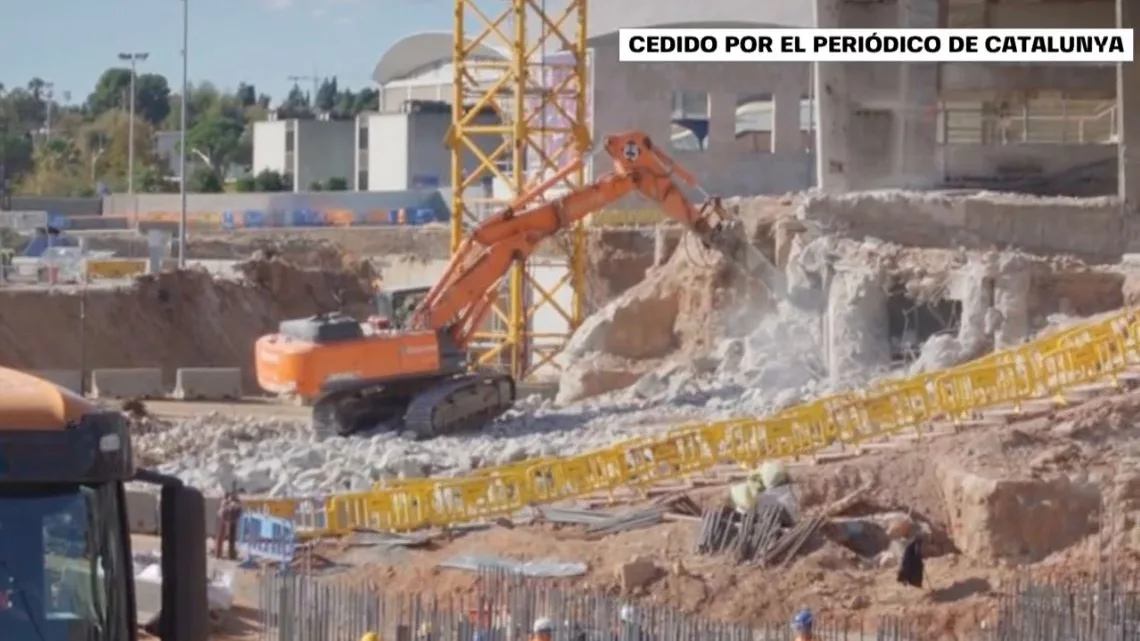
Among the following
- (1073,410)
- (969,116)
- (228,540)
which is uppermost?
(969,116)

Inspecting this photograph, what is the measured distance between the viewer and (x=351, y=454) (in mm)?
28797

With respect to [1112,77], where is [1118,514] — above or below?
below

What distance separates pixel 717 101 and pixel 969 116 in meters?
6.94

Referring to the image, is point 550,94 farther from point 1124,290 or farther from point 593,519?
point 593,519

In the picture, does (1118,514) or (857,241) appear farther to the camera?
(857,241)

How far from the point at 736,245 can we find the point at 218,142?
304 ft

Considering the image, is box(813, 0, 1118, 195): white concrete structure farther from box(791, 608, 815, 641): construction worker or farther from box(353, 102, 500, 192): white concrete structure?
box(353, 102, 500, 192): white concrete structure

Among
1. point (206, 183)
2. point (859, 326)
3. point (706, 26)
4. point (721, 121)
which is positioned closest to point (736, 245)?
point (859, 326)

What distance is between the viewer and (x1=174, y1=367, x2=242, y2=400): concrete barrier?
41.1 metres

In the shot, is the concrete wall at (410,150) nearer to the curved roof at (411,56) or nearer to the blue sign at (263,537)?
the curved roof at (411,56)

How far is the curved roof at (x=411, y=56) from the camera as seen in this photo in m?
93.2

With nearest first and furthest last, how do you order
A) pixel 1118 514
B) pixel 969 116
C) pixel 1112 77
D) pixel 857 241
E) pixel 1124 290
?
pixel 1118 514 → pixel 1124 290 → pixel 857 241 → pixel 1112 77 → pixel 969 116

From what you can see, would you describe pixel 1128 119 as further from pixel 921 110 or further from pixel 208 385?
pixel 208 385

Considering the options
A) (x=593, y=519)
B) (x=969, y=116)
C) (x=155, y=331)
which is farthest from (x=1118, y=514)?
(x=155, y=331)
